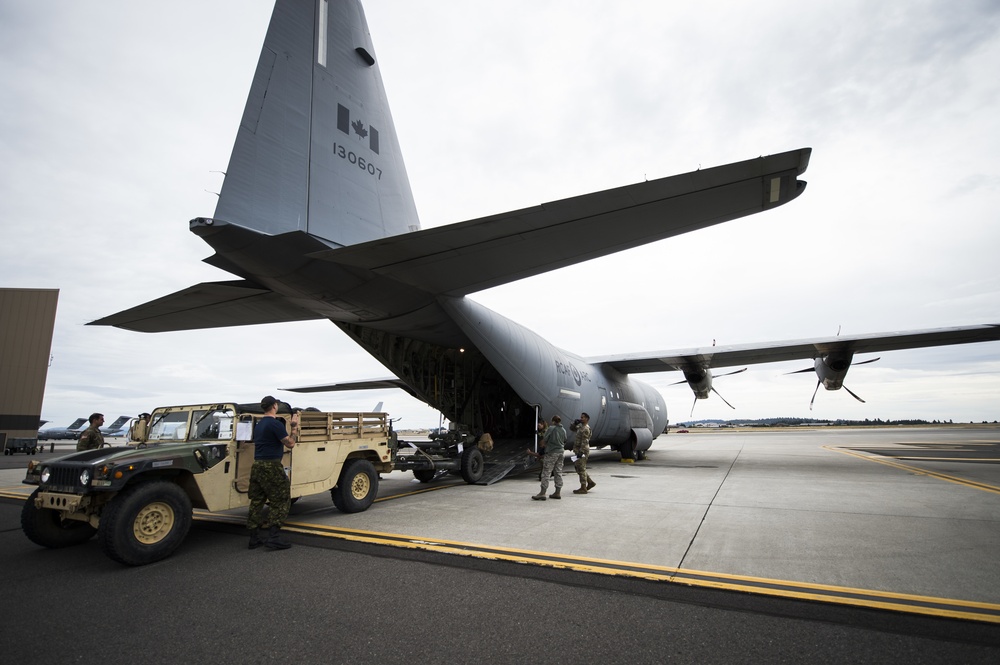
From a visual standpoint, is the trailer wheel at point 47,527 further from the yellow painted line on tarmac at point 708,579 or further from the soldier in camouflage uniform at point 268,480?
the yellow painted line on tarmac at point 708,579

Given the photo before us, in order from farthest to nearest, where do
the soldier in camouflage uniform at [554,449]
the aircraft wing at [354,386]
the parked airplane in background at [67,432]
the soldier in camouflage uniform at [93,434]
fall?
the parked airplane in background at [67,432], the aircraft wing at [354,386], the soldier in camouflage uniform at [93,434], the soldier in camouflage uniform at [554,449]

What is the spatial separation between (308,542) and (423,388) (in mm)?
6305

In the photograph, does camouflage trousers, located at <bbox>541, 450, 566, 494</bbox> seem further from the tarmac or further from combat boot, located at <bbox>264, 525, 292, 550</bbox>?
combat boot, located at <bbox>264, 525, 292, 550</bbox>

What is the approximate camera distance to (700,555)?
472 cm

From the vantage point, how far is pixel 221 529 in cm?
638

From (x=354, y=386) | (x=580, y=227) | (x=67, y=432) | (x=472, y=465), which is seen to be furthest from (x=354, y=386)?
(x=67, y=432)

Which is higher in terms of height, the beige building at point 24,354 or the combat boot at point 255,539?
the beige building at point 24,354

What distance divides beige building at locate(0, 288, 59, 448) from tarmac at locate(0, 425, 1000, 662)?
72.8 feet

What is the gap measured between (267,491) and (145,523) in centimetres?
112

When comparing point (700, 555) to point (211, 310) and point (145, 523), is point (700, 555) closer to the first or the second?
point (145, 523)

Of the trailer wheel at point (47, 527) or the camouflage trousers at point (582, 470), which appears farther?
the camouflage trousers at point (582, 470)

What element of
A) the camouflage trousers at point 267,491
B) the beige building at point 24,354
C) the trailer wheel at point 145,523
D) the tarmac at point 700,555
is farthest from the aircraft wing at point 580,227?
the beige building at point 24,354

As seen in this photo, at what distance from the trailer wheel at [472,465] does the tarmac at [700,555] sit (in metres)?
1.12

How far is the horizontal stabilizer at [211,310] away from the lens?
7562 mm
